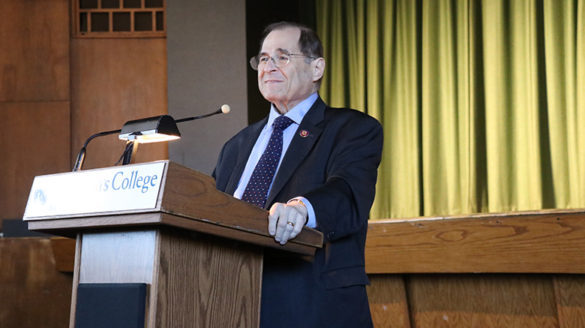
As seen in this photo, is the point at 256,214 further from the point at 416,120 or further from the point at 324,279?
the point at 416,120

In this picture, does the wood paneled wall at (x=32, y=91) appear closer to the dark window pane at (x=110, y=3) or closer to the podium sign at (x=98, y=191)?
the dark window pane at (x=110, y=3)

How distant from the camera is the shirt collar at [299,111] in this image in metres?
1.48

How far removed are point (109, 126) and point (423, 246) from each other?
2591 millimetres

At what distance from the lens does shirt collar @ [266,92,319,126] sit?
1483 millimetres

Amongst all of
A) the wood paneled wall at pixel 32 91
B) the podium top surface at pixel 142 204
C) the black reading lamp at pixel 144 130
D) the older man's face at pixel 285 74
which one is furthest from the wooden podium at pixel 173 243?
the wood paneled wall at pixel 32 91

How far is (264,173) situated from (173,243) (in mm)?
453

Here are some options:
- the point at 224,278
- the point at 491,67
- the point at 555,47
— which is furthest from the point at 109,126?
the point at 224,278

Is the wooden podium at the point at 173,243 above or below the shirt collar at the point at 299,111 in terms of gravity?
below

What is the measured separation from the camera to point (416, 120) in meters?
4.24

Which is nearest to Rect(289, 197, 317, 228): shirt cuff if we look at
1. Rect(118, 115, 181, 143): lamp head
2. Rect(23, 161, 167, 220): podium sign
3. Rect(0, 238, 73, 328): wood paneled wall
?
Rect(23, 161, 167, 220): podium sign

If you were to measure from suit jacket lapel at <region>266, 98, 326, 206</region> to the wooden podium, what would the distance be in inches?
9.6

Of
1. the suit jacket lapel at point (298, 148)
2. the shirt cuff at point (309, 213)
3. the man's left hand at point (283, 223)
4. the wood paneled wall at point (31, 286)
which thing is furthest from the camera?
the wood paneled wall at point (31, 286)

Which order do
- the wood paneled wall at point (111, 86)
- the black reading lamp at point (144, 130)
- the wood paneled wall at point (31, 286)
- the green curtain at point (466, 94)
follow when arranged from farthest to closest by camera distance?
the wood paneled wall at point (111, 86), the green curtain at point (466, 94), the wood paneled wall at point (31, 286), the black reading lamp at point (144, 130)

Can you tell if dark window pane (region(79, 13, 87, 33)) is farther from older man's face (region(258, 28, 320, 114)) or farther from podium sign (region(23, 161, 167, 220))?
podium sign (region(23, 161, 167, 220))
